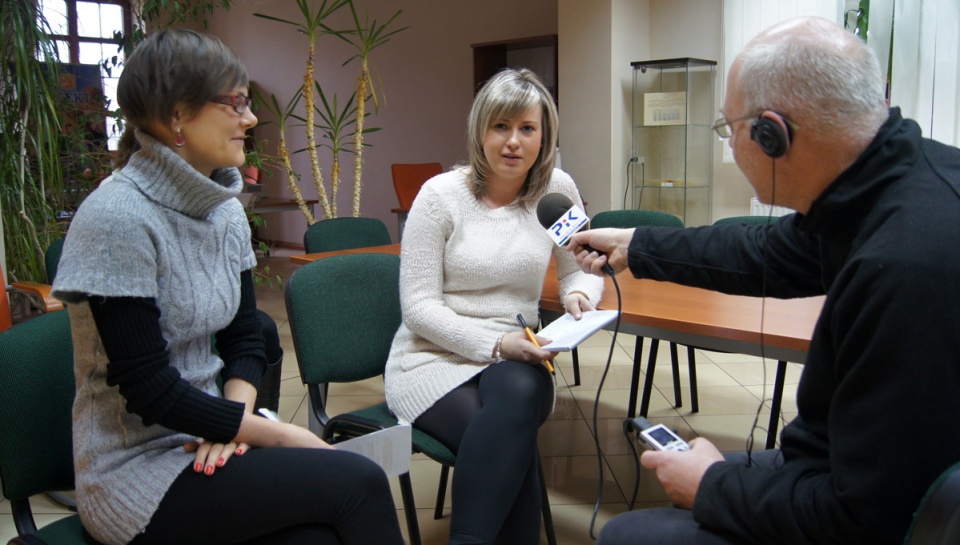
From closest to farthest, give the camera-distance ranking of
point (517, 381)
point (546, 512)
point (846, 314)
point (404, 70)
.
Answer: point (846, 314) → point (517, 381) → point (546, 512) → point (404, 70)

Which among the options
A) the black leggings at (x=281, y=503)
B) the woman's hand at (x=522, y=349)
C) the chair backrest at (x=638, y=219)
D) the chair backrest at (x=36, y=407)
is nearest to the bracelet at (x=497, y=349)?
the woman's hand at (x=522, y=349)

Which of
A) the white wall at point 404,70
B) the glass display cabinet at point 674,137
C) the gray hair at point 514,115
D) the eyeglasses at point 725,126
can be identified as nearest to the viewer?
the eyeglasses at point 725,126

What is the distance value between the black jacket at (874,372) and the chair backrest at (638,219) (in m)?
2.03

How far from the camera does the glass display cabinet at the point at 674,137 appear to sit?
5.22m

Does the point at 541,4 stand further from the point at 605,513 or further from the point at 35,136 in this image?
the point at 605,513

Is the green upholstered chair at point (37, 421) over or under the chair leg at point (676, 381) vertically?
over

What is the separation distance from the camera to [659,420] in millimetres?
3170

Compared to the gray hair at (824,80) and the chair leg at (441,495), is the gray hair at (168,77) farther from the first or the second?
the chair leg at (441,495)

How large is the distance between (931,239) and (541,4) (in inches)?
261

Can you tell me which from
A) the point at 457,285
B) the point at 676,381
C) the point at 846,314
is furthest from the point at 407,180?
the point at 846,314

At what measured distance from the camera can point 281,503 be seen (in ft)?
4.07

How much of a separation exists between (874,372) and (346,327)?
1.41 metres

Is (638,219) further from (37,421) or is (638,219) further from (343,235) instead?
(37,421)

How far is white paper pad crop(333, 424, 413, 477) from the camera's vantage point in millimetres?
1418
